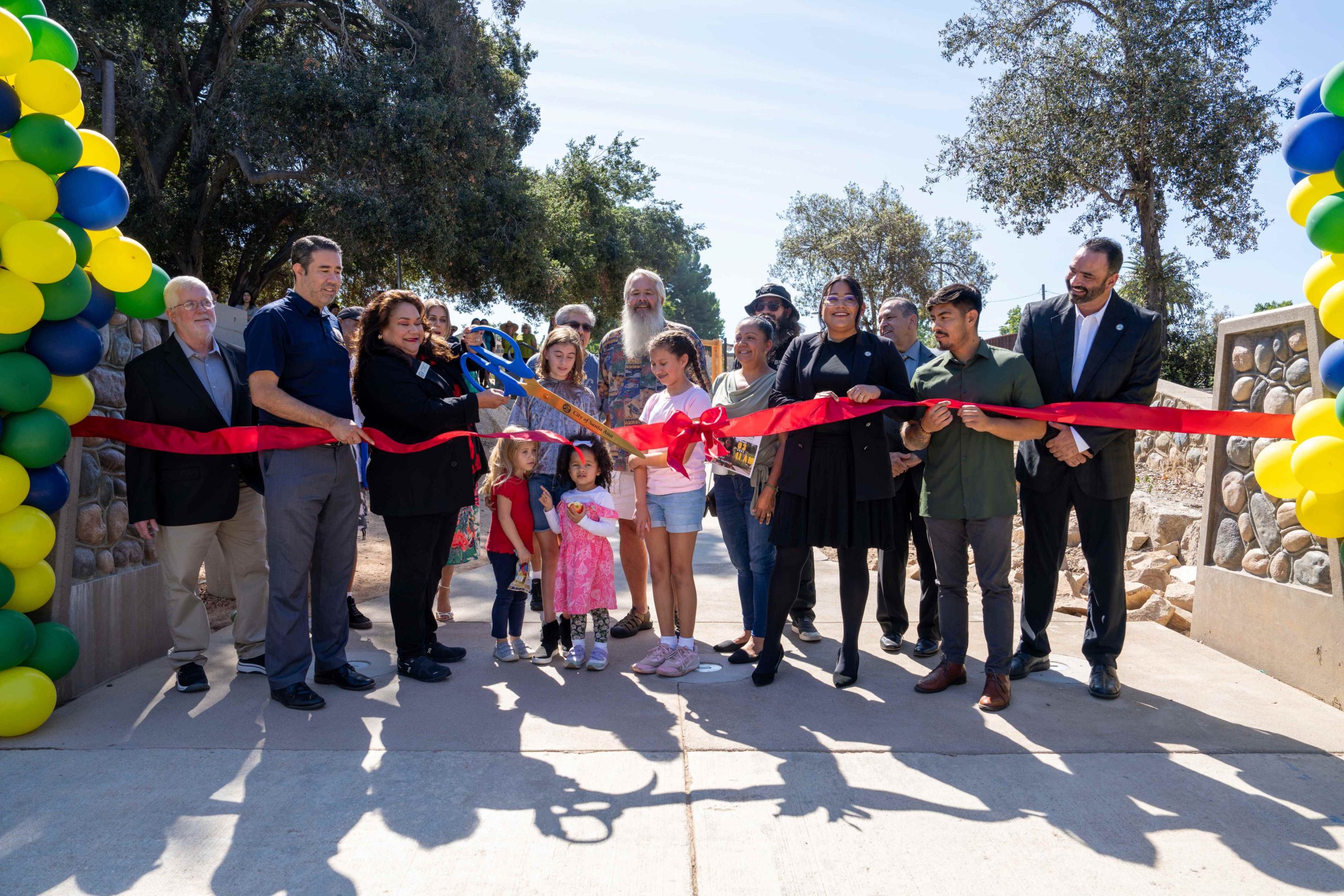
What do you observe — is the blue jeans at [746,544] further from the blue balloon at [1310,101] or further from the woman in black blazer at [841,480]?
the blue balloon at [1310,101]

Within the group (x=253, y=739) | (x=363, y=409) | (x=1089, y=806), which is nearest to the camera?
(x=1089, y=806)

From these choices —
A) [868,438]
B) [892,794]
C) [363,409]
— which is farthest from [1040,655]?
→ [363,409]

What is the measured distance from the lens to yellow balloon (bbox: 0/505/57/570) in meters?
3.63

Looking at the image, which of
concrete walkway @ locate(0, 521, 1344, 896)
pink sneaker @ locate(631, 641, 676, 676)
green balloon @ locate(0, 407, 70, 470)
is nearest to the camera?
concrete walkway @ locate(0, 521, 1344, 896)

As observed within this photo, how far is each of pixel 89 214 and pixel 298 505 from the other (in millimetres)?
1594

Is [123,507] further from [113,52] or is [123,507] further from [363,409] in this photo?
[113,52]

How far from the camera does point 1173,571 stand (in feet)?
20.6

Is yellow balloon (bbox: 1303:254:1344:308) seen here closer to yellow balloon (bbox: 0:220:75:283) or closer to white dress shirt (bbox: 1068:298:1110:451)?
white dress shirt (bbox: 1068:298:1110:451)

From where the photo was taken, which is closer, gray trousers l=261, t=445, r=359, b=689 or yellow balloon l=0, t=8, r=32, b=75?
yellow balloon l=0, t=8, r=32, b=75

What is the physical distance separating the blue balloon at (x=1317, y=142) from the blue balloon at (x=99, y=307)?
5.29 meters

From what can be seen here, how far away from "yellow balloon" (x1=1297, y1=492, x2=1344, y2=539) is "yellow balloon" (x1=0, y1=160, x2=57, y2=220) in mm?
5418

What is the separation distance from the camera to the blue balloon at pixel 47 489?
12.5ft

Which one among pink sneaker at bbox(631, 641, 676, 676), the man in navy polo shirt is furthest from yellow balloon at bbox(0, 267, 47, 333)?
pink sneaker at bbox(631, 641, 676, 676)

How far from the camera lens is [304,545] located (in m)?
4.18
